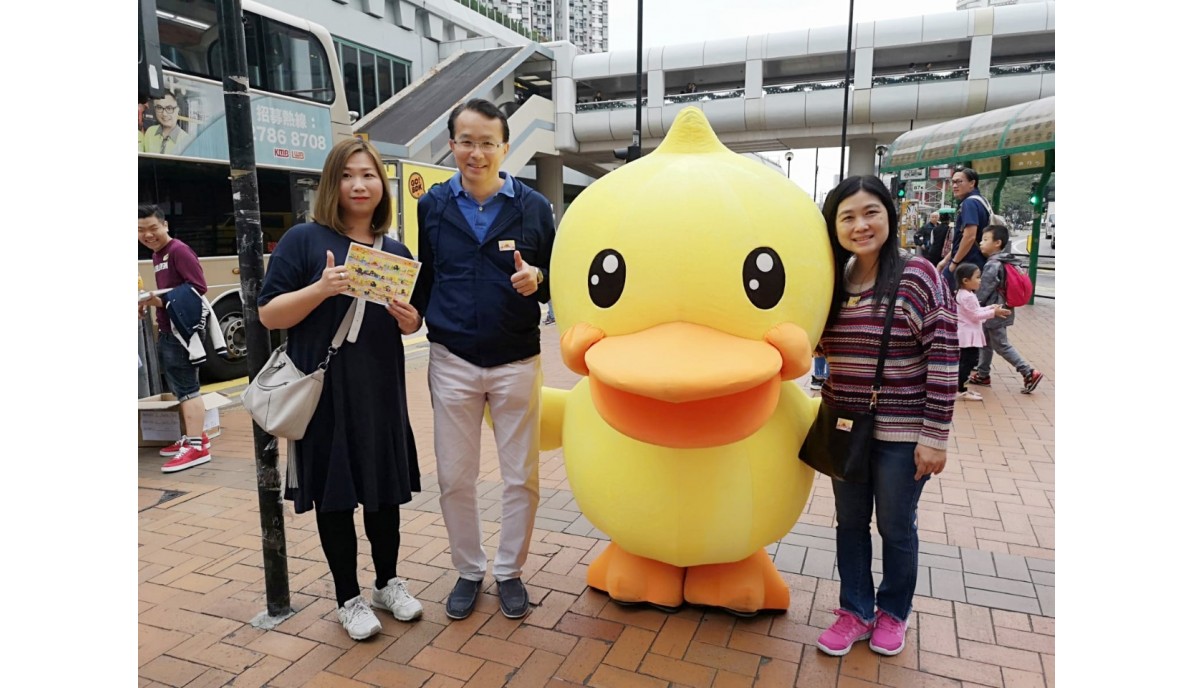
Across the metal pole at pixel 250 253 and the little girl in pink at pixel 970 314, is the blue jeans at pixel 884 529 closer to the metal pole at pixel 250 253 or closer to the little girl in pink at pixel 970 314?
the metal pole at pixel 250 253

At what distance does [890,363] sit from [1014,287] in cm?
512

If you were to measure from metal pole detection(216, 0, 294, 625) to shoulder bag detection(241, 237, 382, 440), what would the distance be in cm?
Result: 32

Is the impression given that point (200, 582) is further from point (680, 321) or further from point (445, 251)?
point (680, 321)

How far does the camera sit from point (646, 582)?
10.4 feet

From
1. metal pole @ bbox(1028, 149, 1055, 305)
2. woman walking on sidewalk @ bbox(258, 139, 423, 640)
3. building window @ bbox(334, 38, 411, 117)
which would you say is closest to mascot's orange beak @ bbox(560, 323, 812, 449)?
woman walking on sidewalk @ bbox(258, 139, 423, 640)

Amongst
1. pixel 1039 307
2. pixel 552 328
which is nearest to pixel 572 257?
pixel 552 328

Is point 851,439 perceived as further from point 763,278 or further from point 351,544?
point 351,544

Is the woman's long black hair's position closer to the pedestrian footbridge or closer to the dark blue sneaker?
the dark blue sneaker

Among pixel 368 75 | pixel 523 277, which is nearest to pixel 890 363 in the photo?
pixel 523 277

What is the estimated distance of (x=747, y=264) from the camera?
2.44 metres

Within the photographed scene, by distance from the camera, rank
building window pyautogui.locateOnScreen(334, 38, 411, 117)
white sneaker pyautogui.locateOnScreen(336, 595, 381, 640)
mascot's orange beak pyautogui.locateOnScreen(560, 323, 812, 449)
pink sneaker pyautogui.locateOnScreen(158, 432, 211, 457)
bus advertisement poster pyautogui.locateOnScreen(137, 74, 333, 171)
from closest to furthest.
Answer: mascot's orange beak pyautogui.locateOnScreen(560, 323, 812, 449), white sneaker pyautogui.locateOnScreen(336, 595, 381, 640), pink sneaker pyautogui.locateOnScreen(158, 432, 211, 457), bus advertisement poster pyautogui.locateOnScreen(137, 74, 333, 171), building window pyautogui.locateOnScreen(334, 38, 411, 117)

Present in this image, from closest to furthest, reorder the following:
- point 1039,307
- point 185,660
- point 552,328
A: 1. point 185,660
2. point 552,328
3. point 1039,307

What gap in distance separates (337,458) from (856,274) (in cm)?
206

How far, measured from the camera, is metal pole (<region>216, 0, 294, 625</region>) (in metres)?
2.78
